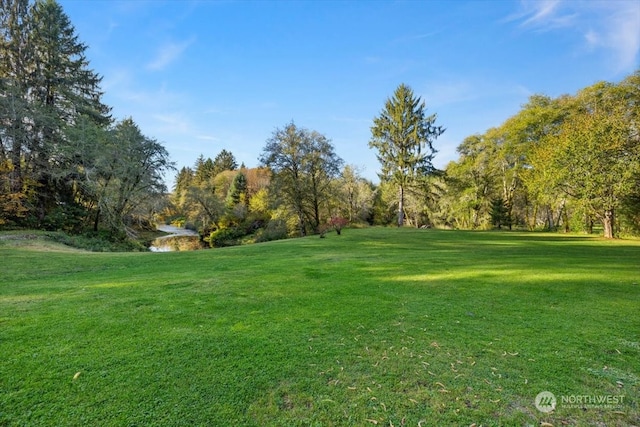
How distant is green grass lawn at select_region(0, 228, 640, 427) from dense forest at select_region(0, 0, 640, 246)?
48.3 ft

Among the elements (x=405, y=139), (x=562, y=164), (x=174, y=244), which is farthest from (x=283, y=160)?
(x=562, y=164)

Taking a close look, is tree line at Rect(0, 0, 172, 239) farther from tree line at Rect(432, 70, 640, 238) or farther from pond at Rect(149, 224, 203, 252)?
tree line at Rect(432, 70, 640, 238)

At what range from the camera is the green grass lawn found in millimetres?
2133

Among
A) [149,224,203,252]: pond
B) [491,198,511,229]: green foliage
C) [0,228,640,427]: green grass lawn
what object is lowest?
[149,224,203,252]: pond

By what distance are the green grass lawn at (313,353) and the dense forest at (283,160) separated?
580 inches

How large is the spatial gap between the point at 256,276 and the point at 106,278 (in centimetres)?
329

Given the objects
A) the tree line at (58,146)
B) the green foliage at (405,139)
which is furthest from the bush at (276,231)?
the green foliage at (405,139)

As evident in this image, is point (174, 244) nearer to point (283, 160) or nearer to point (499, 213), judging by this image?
point (283, 160)

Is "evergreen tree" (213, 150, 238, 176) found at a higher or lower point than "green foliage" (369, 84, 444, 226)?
higher

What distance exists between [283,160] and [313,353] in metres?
21.7

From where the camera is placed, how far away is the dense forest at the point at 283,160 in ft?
53.7

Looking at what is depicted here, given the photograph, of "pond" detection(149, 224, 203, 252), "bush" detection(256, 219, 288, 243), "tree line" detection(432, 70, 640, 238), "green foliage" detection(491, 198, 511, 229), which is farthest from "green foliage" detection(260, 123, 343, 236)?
"green foliage" detection(491, 198, 511, 229)

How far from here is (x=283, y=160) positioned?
23625 millimetres

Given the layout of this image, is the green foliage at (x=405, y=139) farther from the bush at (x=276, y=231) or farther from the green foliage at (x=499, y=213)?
the bush at (x=276, y=231)
